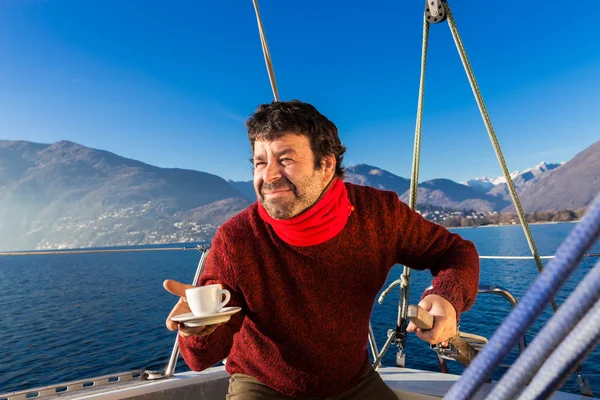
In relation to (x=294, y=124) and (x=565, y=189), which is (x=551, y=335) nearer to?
(x=294, y=124)

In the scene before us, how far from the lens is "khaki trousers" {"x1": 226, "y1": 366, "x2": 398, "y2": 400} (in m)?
1.50

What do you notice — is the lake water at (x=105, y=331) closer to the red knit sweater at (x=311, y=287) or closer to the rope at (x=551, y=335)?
the red knit sweater at (x=311, y=287)

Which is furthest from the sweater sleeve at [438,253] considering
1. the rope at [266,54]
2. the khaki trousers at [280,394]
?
the rope at [266,54]

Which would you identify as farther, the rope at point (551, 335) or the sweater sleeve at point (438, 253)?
the sweater sleeve at point (438, 253)

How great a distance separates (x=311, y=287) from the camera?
1521mm

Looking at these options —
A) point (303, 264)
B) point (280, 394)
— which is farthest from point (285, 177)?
point (280, 394)

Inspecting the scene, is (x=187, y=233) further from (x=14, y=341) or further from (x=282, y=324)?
(x=282, y=324)

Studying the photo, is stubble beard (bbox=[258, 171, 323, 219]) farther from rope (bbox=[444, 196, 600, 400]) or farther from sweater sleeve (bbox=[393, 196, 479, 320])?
rope (bbox=[444, 196, 600, 400])

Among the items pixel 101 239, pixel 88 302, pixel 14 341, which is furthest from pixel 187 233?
pixel 14 341

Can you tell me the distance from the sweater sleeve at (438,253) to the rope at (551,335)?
36.3 inches

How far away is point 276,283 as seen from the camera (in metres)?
1.52

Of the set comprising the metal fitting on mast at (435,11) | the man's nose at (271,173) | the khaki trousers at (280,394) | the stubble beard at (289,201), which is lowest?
the khaki trousers at (280,394)

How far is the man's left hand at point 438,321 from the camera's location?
3.54 ft

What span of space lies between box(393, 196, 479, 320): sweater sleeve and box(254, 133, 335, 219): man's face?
41cm
